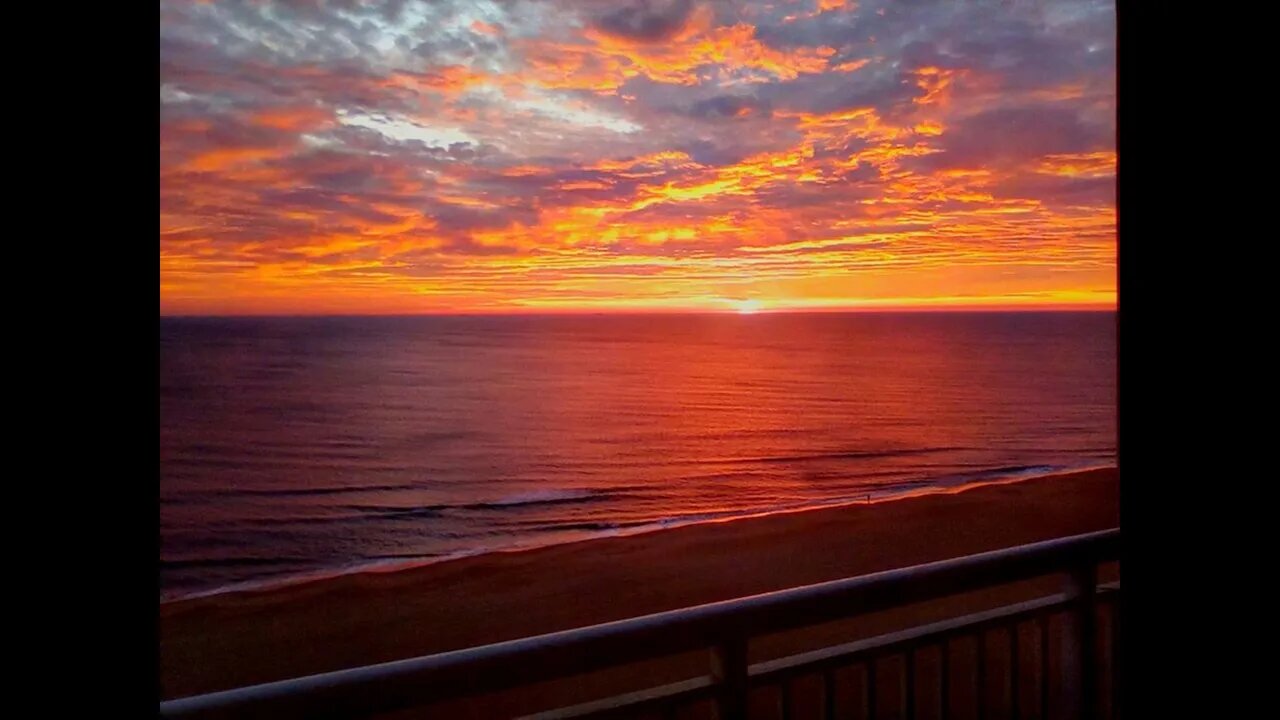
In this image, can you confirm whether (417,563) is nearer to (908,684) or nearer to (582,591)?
(582,591)

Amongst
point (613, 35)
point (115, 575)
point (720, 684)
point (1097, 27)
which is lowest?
point (720, 684)

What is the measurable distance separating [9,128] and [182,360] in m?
50.1

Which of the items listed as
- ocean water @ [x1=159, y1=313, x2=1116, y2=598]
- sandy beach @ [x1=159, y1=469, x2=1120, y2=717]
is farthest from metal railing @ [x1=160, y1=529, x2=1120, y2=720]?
sandy beach @ [x1=159, y1=469, x2=1120, y2=717]

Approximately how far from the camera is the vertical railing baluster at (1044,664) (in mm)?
1549

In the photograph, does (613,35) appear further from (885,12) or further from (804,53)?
(885,12)

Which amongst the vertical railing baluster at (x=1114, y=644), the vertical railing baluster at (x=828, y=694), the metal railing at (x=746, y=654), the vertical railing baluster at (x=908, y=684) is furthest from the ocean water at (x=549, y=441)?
the vertical railing baluster at (x=1114, y=644)

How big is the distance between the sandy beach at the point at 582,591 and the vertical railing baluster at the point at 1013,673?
426 cm

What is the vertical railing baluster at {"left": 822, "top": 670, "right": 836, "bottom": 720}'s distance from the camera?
4.39ft

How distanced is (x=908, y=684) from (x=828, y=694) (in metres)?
0.19

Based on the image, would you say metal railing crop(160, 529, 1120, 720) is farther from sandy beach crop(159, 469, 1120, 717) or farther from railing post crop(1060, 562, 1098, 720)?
sandy beach crop(159, 469, 1120, 717)

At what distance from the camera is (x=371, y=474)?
19.7 m

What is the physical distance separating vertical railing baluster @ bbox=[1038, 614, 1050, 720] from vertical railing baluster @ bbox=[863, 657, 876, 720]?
0.39m

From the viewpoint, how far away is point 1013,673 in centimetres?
154

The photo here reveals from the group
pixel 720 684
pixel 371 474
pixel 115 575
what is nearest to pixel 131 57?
pixel 115 575
